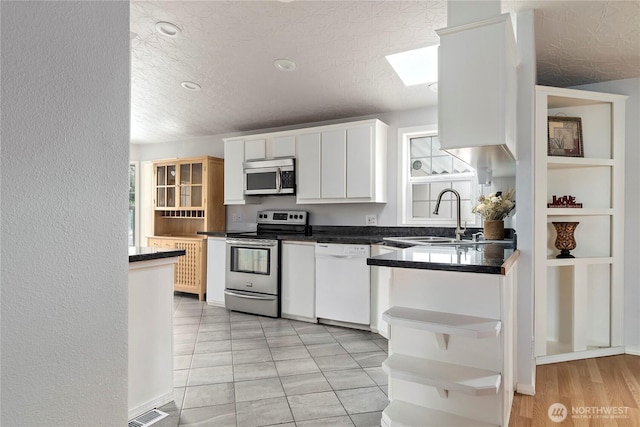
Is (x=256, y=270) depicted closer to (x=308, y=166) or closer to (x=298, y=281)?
(x=298, y=281)

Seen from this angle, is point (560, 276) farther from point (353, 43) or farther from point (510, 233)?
point (353, 43)

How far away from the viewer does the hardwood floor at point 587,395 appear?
2088mm

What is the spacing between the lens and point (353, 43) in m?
2.72

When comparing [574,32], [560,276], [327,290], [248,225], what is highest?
[574,32]

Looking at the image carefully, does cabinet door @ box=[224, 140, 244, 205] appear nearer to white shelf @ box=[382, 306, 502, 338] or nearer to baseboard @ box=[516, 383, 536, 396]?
white shelf @ box=[382, 306, 502, 338]

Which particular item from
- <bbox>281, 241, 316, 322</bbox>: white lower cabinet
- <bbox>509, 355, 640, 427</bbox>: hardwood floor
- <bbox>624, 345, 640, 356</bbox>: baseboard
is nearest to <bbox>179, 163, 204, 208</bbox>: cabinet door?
<bbox>281, 241, 316, 322</bbox>: white lower cabinet

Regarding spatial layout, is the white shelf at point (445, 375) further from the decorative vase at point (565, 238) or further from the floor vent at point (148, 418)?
the decorative vase at point (565, 238)

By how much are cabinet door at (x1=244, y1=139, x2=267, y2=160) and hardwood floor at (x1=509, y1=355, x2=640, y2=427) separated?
11.5 ft

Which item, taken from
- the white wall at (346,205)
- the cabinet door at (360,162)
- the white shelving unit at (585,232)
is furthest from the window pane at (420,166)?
the white shelving unit at (585,232)

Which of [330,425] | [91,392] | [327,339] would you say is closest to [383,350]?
[327,339]

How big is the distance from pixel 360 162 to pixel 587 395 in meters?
2.62

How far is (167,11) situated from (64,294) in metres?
2.15

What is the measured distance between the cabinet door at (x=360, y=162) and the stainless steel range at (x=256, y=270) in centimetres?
81

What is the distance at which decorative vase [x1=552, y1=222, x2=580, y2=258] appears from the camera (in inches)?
118
